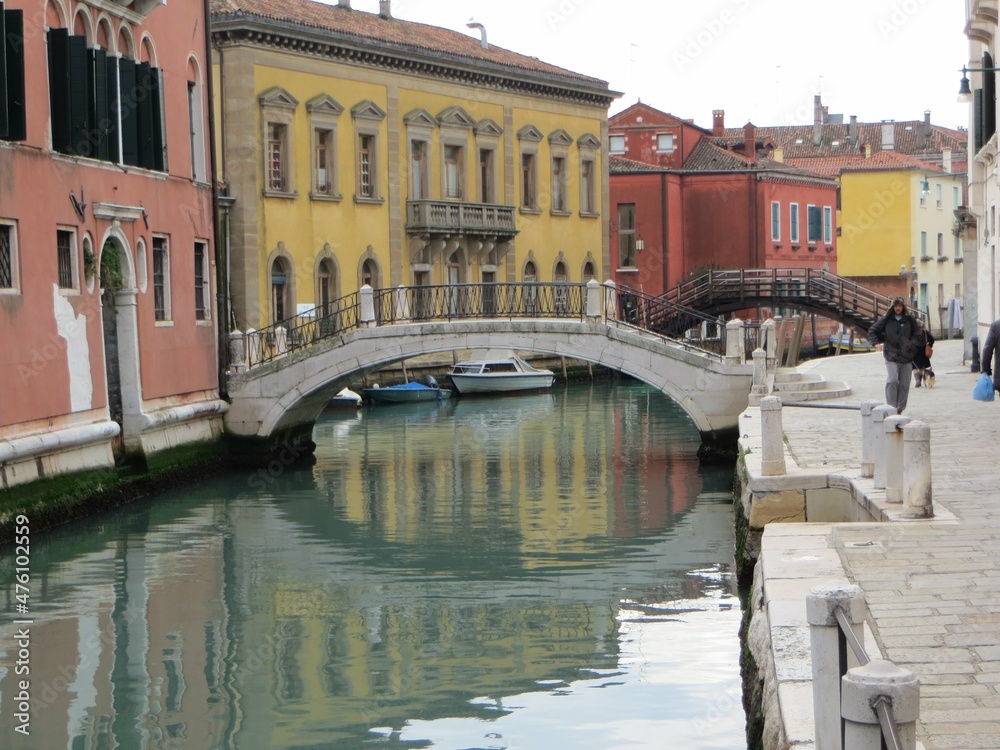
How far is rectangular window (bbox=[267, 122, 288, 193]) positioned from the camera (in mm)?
28141

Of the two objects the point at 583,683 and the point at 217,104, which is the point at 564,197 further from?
the point at 583,683

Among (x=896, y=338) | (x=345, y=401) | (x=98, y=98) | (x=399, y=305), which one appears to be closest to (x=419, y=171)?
(x=345, y=401)

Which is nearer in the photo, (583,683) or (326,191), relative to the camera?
(583,683)

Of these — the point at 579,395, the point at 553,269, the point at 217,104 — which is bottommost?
the point at 579,395

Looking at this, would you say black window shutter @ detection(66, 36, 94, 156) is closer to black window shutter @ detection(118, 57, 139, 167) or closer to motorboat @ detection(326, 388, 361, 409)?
black window shutter @ detection(118, 57, 139, 167)

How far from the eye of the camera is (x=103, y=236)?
17.4 meters

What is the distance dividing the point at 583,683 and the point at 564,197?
28.3m

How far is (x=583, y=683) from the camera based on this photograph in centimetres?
944

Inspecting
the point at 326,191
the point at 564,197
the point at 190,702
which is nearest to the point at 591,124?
the point at 564,197

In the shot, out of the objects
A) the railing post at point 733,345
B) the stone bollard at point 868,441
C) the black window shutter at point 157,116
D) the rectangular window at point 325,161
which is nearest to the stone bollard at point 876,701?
→ the stone bollard at point 868,441

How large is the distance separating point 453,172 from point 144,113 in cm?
1529

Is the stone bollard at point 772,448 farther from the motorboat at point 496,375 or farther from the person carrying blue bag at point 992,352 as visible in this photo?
the motorboat at point 496,375

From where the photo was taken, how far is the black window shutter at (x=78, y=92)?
52.4ft

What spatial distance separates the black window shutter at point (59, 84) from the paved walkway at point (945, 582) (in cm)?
782
